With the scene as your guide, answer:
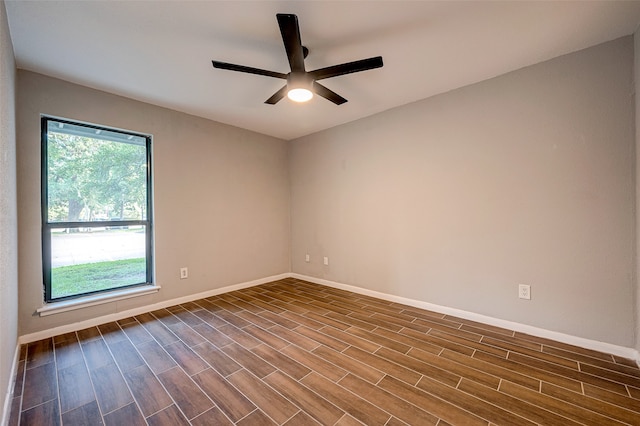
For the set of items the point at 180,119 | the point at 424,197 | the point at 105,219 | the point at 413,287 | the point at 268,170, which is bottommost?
the point at 413,287

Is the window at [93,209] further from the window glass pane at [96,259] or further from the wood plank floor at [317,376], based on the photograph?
the wood plank floor at [317,376]

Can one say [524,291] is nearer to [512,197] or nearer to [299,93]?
[512,197]

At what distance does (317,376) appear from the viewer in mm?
1848

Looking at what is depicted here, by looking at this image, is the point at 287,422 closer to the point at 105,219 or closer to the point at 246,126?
the point at 105,219

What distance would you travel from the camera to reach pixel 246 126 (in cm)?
397

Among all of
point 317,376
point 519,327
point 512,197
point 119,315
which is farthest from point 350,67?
point 119,315

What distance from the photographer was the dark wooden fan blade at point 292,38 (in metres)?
1.50

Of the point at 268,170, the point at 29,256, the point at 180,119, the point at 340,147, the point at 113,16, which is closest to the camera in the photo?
the point at 113,16

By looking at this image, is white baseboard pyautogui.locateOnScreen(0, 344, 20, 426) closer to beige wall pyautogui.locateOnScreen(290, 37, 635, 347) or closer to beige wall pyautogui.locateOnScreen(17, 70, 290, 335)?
beige wall pyautogui.locateOnScreen(17, 70, 290, 335)

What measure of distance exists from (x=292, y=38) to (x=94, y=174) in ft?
8.37

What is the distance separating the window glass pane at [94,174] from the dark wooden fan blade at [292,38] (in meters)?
2.30

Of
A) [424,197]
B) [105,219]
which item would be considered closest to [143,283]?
[105,219]

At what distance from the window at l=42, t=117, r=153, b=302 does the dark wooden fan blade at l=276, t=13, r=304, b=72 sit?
226 centimetres

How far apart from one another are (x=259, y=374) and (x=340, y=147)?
9.83 feet
